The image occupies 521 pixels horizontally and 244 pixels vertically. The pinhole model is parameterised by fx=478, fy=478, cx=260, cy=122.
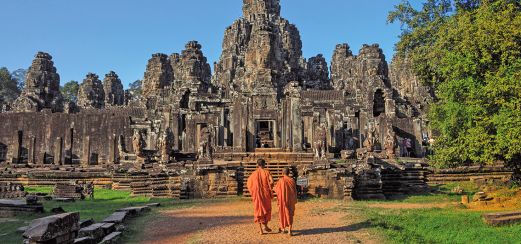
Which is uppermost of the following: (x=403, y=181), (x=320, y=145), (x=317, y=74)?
(x=317, y=74)

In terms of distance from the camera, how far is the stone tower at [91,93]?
50.1 meters

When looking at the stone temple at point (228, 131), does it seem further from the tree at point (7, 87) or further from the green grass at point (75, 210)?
the tree at point (7, 87)

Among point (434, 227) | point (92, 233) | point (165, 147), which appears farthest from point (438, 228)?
point (165, 147)

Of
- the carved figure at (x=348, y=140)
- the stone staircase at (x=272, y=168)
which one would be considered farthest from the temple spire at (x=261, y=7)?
the stone staircase at (x=272, y=168)

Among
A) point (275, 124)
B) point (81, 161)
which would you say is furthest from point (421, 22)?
point (81, 161)

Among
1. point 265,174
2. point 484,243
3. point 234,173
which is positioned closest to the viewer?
point 484,243

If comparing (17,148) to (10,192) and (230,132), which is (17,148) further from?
(10,192)

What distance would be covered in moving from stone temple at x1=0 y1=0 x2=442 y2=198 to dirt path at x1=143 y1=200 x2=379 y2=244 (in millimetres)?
4206

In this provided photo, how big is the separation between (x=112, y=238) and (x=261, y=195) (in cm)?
261

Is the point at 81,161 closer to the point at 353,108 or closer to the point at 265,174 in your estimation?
the point at 353,108

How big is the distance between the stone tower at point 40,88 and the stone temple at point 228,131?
3.2 inches

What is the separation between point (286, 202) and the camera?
8.23 meters

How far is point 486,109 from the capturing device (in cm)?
1212

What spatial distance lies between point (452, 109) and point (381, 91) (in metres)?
21.6
